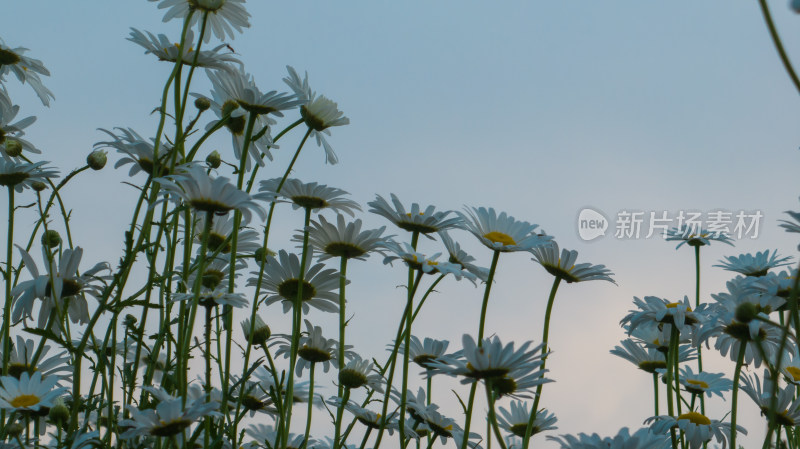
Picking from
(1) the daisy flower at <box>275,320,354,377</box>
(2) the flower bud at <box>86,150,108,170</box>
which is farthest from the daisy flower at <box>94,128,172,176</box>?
(1) the daisy flower at <box>275,320,354,377</box>

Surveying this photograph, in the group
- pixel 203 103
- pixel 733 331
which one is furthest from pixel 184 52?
pixel 733 331

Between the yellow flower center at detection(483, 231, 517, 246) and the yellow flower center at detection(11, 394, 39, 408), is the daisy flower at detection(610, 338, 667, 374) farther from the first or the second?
the yellow flower center at detection(11, 394, 39, 408)

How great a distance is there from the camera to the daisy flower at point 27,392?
193cm

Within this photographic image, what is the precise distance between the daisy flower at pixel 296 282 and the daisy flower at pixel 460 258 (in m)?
0.40

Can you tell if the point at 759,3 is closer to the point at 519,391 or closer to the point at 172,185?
the point at 519,391

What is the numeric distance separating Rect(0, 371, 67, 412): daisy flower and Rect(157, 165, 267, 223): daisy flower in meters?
0.58

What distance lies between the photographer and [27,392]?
202cm

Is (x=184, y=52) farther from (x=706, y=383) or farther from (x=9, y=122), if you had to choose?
(x=706, y=383)

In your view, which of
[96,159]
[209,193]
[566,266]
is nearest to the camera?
[209,193]

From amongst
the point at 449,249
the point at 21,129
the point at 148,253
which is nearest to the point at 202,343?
the point at 148,253

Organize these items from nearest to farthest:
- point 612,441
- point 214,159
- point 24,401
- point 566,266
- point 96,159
→ point 612,441, point 24,401, point 566,266, point 96,159, point 214,159

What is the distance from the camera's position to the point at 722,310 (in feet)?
8.43

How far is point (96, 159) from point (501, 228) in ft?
4.21

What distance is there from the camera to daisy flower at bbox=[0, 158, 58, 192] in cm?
258
